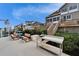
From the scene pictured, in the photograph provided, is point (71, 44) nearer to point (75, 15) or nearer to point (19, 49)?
point (75, 15)

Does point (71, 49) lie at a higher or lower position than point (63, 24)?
lower

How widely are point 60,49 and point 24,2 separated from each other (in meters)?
1.29

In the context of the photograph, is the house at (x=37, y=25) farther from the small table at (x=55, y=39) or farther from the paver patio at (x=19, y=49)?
the paver patio at (x=19, y=49)

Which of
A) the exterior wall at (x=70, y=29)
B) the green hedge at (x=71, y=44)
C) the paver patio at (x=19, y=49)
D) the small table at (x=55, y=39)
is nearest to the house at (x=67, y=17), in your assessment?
the exterior wall at (x=70, y=29)

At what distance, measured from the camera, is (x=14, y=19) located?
204 inches

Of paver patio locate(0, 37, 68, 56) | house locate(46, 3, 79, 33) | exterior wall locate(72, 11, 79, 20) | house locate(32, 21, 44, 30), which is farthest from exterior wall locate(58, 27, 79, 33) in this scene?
paver patio locate(0, 37, 68, 56)

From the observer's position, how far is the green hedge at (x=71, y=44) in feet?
15.6

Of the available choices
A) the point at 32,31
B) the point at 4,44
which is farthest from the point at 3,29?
the point at 32,31

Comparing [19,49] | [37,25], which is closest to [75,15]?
[37,25]

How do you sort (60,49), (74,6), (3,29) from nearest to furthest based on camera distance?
1. (60,49)
2. (74,6)
3. (3,29)

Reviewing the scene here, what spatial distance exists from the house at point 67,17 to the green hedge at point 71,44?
12 cm

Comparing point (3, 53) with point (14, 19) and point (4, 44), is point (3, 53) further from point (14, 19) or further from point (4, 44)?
point (14, 19)

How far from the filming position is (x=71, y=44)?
4797mm

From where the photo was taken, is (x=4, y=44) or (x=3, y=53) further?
(x=4, y=44)
